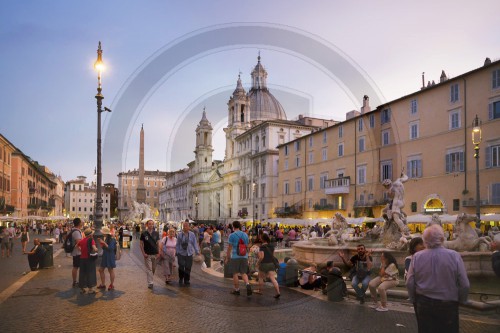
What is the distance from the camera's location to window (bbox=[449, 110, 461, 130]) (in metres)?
31.2

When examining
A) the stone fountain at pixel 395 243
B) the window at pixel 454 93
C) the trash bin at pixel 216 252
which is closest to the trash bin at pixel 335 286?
the stone fountain at pixel 395 243

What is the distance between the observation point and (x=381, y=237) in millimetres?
16750

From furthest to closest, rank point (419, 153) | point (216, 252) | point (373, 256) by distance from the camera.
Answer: point (419, 153)
point (216, 252)
point (373, 256)

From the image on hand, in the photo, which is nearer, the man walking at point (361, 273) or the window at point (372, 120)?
the man walking at point (361, 273)

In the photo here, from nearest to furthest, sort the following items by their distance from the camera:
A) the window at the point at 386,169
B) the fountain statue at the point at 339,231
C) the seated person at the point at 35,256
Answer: the seated person at the point at 35,256 → the fountain statue at the point at 339,231 → the window at the point at 386,169

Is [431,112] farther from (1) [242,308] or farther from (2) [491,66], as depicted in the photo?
(1) [242,308]

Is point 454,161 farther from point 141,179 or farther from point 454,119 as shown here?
point 141,179

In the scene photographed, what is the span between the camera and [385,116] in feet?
127

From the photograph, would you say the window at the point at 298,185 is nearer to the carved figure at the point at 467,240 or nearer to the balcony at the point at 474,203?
the balcony at the point at 474,203

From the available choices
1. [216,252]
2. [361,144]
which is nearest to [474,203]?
[361,144]

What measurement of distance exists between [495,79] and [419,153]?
26.8ft

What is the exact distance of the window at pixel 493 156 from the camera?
92.9ft

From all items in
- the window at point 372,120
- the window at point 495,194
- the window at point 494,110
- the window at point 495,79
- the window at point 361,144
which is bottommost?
the window at point 495,194

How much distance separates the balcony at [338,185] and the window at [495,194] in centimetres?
1617
